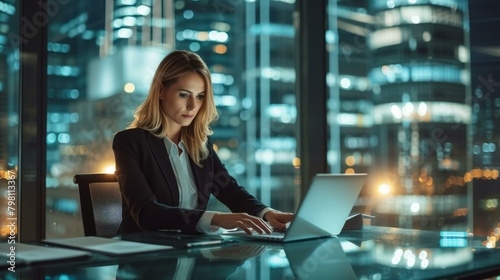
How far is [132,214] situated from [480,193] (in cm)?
211

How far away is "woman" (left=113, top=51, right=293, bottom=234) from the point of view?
2.06 m

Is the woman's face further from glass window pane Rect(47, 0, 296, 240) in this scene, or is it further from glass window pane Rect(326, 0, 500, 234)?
glass window pane Rect(326, 0, 500, 234)

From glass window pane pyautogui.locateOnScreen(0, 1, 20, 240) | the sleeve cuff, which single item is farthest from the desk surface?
glass window pane pyautogui.locateOnScreen(0, 1, 20, 240)

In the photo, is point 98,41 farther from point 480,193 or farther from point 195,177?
point 480,193

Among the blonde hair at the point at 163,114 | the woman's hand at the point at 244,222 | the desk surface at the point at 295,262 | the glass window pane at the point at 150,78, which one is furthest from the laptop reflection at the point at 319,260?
the glass window pane at the point at 150,78

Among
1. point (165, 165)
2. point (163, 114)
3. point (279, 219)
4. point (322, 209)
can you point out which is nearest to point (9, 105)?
point (163, 114)

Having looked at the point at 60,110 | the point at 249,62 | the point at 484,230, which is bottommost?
the point at 484,230

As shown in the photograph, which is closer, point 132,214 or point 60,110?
point 132,214

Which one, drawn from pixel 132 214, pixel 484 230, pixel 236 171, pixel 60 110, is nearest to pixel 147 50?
pixel 60 110

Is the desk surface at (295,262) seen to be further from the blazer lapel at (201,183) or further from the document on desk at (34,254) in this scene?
the blazer lapel at (201,183)

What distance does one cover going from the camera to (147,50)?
3.50 meters

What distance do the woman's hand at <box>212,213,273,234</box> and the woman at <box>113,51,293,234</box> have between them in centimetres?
24

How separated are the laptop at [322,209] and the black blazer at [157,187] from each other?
8.6 inches

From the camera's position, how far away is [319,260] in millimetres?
1325
